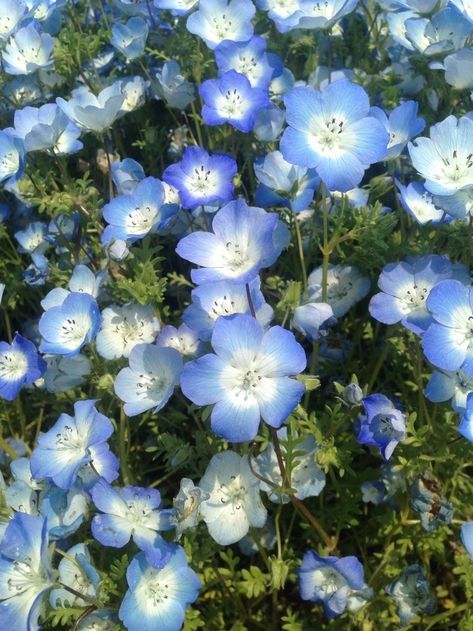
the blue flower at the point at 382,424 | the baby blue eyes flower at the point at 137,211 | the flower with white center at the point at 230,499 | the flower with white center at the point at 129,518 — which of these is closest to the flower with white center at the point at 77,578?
the flower with white center at the point at 129,518

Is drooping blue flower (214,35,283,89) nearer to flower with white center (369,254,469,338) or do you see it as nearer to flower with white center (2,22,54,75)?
flower with white center (2,22,54,75)

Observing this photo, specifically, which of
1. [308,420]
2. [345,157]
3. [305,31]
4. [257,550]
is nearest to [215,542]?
[257,550]

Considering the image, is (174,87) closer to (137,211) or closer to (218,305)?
(137,211)

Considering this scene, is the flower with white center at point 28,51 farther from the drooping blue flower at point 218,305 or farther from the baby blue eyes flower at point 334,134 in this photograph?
the drooping blue flower at point 218,305

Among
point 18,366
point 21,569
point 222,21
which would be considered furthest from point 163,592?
point 222,21

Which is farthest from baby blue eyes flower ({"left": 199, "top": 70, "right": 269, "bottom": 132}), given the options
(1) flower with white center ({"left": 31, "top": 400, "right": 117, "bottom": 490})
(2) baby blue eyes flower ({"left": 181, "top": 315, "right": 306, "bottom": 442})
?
(1) flower with white center ({"left": 31, "top": 400, "right": 117, "bottom": 490})

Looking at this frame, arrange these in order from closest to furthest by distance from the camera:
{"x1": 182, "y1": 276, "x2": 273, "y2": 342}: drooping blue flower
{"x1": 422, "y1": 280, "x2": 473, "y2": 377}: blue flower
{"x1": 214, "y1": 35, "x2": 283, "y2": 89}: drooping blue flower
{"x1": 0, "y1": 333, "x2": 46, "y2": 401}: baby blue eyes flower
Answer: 1. {"x1": 422, "y1": 280, "x2": 473, "y2": 377}: blue flower
2. {"x1": 182, "y1": 276, "x2": 273, "y2": 342}: drooping blue flower
3. {"x1": 0, "y1": 333, "x2": 46, "y2": 401}: baby blue eyes flower
4. {"x1": 214, "y1": 35, "x2": 283, "y2": 89}: drooping blue flower

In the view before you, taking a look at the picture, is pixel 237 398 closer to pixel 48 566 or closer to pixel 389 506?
pixel 48 566
